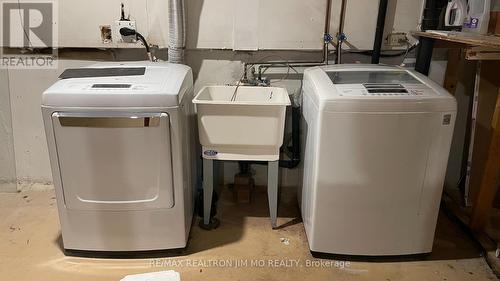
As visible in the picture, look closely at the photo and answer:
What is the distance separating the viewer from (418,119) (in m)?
1.62

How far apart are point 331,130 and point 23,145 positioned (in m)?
1.97

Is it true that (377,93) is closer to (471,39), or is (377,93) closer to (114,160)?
(471,39)

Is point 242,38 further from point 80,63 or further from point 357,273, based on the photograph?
point 357,273

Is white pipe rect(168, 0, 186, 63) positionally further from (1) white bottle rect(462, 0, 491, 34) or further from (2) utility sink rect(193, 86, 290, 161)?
(1) white bottle rect(462, 0, 491, 34)

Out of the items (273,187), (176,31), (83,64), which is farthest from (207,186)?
(83,64)

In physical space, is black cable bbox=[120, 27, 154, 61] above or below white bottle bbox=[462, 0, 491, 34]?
below

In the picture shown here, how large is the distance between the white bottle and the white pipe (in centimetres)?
151

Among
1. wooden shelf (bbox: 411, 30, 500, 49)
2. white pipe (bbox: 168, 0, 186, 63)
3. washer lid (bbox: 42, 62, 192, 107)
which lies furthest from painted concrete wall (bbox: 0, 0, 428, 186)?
washer lid (bbox: 42, 62, 192, 107)

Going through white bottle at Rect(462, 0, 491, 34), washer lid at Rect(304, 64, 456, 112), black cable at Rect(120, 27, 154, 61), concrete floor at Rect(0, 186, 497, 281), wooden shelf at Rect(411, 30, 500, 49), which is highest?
white bottle at Rect(462, 0, 491, 34)

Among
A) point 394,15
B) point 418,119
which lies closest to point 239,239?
point 418,119

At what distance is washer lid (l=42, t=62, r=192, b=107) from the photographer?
1.59 meters

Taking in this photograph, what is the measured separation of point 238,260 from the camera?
188 centimetres

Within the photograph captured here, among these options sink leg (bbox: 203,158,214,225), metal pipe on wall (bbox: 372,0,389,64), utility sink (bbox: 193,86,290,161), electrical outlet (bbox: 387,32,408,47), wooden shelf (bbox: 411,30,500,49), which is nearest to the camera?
wooden shelf (bbox: 411,30,500,49)

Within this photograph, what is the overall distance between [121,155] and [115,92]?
0.27m
